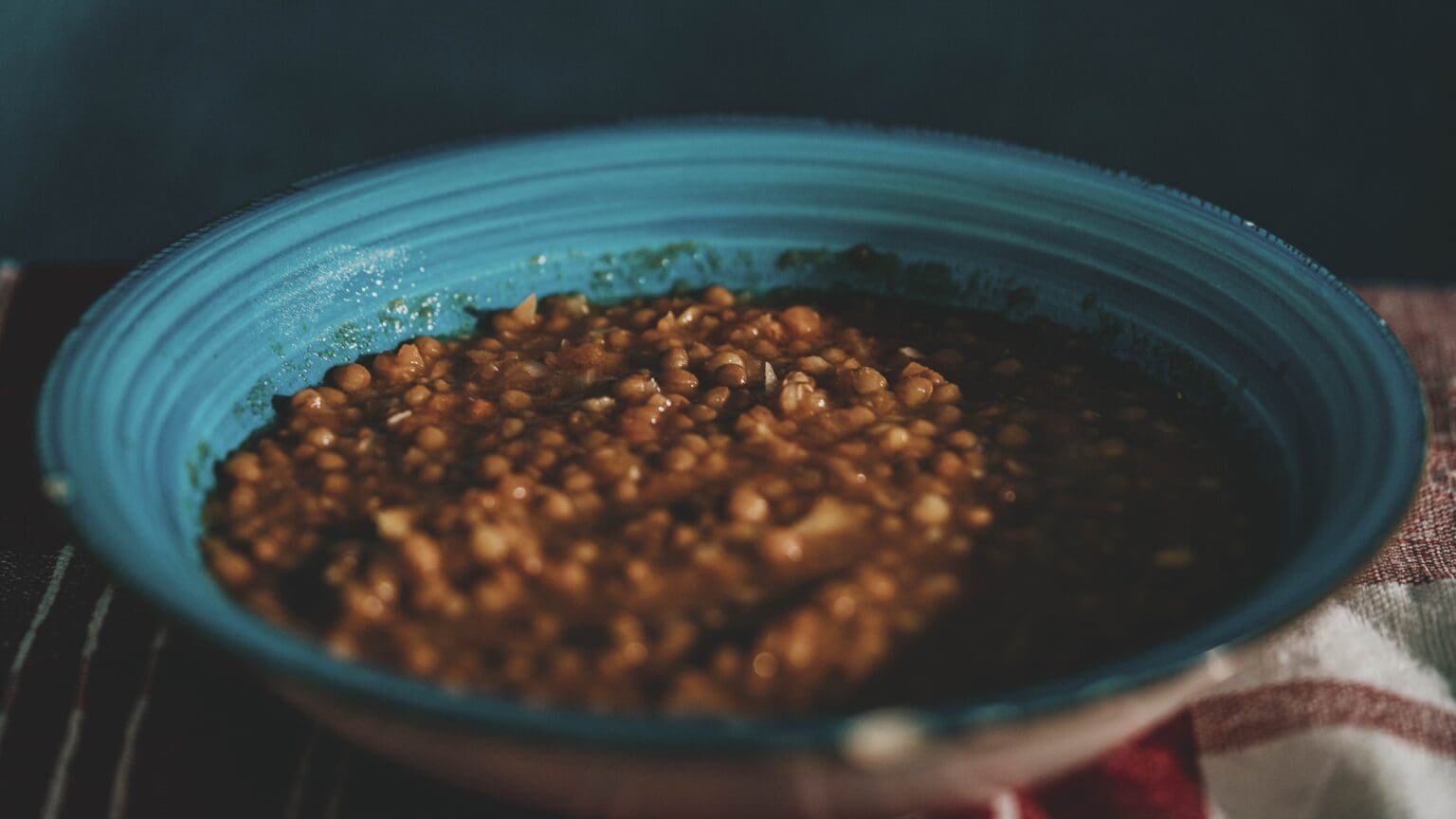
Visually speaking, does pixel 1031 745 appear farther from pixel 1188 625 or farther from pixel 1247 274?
pixel 1247 274

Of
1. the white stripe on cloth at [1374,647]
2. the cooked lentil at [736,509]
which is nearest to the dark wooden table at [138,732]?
the cooked lentil at [736,509]

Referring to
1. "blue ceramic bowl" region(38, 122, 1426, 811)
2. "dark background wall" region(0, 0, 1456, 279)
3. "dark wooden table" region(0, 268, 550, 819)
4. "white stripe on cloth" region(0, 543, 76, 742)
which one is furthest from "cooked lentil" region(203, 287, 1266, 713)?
"dark background wall" region(0, 0, 1456, 279)

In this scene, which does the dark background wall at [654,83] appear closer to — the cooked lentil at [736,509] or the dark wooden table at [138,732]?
the cooked lentil at [736,509]

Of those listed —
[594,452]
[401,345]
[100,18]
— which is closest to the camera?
[594,452]

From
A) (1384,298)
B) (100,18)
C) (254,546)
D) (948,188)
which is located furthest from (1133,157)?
(254,546)

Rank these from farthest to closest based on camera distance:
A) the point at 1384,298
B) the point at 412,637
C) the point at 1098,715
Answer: the point at 1384,298 < the point at 412,637 < the point at 1098,715

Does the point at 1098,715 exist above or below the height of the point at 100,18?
below
